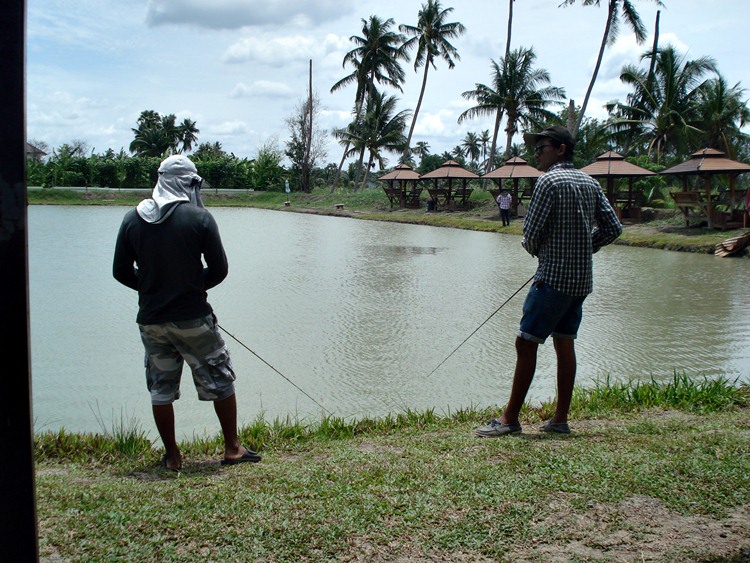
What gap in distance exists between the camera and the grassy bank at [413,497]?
2.22 metres

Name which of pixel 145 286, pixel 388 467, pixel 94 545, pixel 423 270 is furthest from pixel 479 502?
pixel 423 270

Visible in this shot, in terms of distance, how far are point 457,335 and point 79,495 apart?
4.69 meters

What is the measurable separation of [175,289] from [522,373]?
1.68 meters

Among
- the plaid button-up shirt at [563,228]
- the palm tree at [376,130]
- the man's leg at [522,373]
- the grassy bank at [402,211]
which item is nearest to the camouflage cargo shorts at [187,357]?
the man's leg at [522,373]

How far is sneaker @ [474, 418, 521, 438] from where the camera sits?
346 cm

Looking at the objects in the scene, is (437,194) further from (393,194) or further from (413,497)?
(413,497)

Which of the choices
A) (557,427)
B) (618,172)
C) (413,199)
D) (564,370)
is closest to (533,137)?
(564,370)

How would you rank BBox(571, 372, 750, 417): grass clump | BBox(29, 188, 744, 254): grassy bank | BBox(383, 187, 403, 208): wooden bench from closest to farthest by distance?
BBox(571, 372, 750, 417): grass clump → BBox(29, 188, 744, 254): grassy bank → BBox(383, 187, 403, 208): wooden bench

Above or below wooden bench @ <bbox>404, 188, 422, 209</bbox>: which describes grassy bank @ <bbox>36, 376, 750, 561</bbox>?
below

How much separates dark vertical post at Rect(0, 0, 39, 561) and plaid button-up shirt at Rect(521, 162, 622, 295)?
2447 millimetres

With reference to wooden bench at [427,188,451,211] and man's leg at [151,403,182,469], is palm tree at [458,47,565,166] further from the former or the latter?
man's leg at [151,403,182,469]

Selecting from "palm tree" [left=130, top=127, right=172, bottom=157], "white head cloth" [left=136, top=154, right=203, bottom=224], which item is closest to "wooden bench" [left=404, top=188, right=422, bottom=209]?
"palm tree" [left=130, top=127, right=172, bottom=157]

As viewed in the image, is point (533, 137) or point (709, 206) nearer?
point (533, 137)

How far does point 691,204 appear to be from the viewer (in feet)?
56.8
